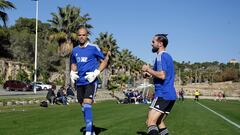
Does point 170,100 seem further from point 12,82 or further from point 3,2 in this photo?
point 12,82

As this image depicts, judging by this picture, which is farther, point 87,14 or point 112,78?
point 112,78

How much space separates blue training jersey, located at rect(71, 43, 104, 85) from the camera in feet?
30.7

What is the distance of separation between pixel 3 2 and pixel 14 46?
228 feet

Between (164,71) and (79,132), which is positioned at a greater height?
(164,71)

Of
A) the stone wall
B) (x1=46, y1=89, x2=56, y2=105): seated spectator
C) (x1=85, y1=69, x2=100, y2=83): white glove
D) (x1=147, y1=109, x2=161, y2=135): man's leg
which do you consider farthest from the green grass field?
the stone wall

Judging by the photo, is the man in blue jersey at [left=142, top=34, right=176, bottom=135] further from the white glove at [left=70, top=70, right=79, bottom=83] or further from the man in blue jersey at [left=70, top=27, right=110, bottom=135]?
the white glove at [left=70, top=70, right=79, bottom=83]

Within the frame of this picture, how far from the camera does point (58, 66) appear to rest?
11056 cm

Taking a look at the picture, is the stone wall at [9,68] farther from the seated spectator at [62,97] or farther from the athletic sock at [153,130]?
the athletic sock at [153,130]

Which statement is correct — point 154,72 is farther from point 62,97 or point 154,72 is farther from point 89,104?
point 62,97

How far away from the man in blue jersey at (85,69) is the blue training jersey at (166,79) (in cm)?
187

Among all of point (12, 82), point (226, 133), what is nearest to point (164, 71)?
point (226, 133)

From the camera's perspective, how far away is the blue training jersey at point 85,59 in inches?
369

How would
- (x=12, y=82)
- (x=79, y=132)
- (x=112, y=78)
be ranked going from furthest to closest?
(x=112, y=78), (x=12, y=82), (x=79, y=132)

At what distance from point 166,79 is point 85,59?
2.29 meters
